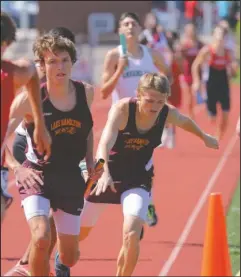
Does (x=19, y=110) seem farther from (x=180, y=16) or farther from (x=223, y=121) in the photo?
(x=180, y=16)

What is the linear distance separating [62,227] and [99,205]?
2.49ft

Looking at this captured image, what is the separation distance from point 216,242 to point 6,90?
1.94 meters

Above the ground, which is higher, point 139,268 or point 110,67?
point 110,67

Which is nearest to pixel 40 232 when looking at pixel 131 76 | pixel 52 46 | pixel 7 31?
pixel 52 46

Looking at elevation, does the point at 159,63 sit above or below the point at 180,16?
below

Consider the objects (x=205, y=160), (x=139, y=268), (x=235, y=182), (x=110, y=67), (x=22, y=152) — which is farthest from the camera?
(x=205, y=160)

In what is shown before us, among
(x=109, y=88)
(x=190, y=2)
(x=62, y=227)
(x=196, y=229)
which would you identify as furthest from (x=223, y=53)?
(x=62, y=227)

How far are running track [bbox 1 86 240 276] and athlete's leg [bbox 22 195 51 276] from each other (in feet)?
7.84

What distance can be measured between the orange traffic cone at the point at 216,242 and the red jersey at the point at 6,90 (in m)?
1.70

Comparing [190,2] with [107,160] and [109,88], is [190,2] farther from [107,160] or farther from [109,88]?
[107,160]

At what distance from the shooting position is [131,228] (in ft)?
25.5

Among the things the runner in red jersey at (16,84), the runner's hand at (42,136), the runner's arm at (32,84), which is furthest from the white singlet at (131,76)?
the runner's arm at (32,84)

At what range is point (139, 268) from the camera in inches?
394

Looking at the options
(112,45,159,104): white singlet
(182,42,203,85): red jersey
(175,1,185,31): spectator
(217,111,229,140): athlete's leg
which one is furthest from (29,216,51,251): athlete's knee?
(175,1,185,31): spectator
